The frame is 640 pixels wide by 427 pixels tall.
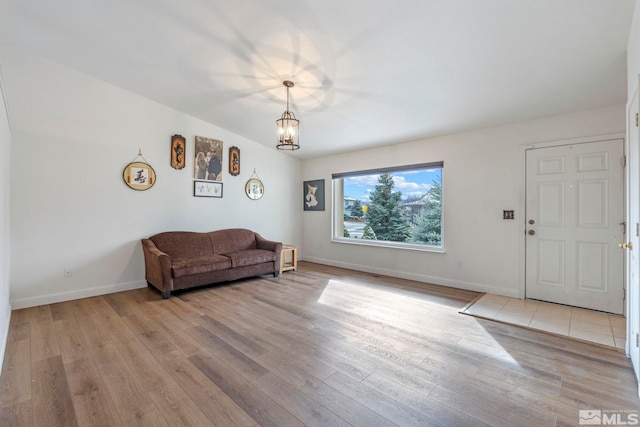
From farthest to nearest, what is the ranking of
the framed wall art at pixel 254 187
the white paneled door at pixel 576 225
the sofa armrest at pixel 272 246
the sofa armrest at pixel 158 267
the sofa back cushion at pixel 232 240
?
the framed wall art at pixel 254 187
the sofa armrest at pixel 272 246
the sofa back cushion at pixel 232 240
the sofa armrest at pixel 158 267
the white paneled door at pixel 576 225

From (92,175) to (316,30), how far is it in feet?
11.6

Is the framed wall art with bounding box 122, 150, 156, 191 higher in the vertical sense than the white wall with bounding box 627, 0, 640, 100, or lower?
lower

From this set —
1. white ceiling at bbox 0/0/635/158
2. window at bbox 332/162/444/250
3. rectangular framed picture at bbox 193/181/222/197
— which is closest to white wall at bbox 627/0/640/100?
white ceiling at bbox 0/0/635/158

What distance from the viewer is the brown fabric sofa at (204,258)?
3.76 metres

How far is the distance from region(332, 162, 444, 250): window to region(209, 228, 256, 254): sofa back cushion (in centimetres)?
181

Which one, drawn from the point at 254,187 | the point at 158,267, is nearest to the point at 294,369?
the point at 158,267

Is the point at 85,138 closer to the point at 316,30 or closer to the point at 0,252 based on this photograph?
the point at 0,252

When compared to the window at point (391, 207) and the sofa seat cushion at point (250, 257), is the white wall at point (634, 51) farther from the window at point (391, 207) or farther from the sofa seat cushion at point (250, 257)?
the sofa seat cushion at point (250, 257)

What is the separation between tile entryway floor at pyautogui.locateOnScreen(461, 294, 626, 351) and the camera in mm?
2646

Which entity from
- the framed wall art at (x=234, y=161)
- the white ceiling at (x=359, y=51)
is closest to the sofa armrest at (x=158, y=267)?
the framed wall art at (x=234, y=161)

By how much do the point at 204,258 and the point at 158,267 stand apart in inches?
25.2

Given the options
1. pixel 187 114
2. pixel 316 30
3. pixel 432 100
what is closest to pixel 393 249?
pixel 432 100

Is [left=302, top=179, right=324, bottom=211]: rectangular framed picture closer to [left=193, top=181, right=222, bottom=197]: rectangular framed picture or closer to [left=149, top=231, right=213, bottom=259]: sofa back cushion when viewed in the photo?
[left=193, top=181, right=222, bottom=197]: rectangular framed picture

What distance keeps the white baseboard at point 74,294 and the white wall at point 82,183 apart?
0.01 metres
